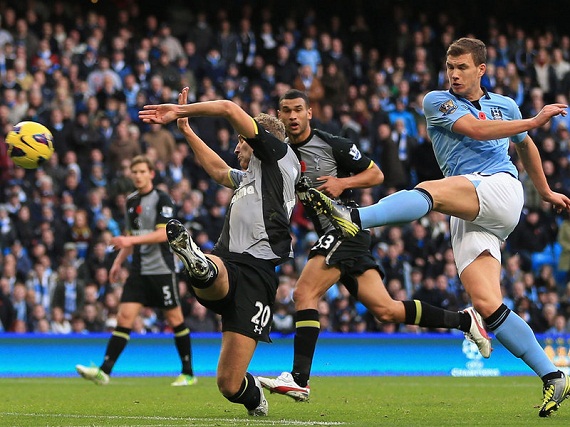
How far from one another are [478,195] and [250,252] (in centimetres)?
162

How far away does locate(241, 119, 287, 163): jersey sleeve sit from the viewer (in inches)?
295

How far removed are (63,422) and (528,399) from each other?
15.1 ft

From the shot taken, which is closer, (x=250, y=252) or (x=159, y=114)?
(x=159, y=114)

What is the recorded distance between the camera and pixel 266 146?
24.8 feet

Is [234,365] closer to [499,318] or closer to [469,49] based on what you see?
[499,318]

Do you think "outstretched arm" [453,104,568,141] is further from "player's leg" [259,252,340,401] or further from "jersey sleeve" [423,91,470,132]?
"player's leg" [259,252,340,401]

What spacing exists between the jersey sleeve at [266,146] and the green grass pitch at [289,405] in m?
1.77

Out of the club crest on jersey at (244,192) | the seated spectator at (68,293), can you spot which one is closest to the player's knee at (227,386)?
the club crest on jersey at (244,192)

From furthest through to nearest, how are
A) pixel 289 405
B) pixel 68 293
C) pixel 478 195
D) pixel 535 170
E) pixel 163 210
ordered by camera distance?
pixel 68 293 → pixel 163 210 → pixel 289 405 → pixel 535 170 → pixel 478 195

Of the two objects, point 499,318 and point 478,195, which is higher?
point 478,195

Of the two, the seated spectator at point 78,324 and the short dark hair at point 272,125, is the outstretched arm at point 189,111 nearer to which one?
the short dark hair at point 272,125

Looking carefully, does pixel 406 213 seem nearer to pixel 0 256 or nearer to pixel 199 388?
pixel 199 388

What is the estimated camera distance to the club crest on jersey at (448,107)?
7.86m

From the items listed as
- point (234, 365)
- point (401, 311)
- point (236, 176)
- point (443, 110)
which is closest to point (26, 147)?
point (236, 176)
